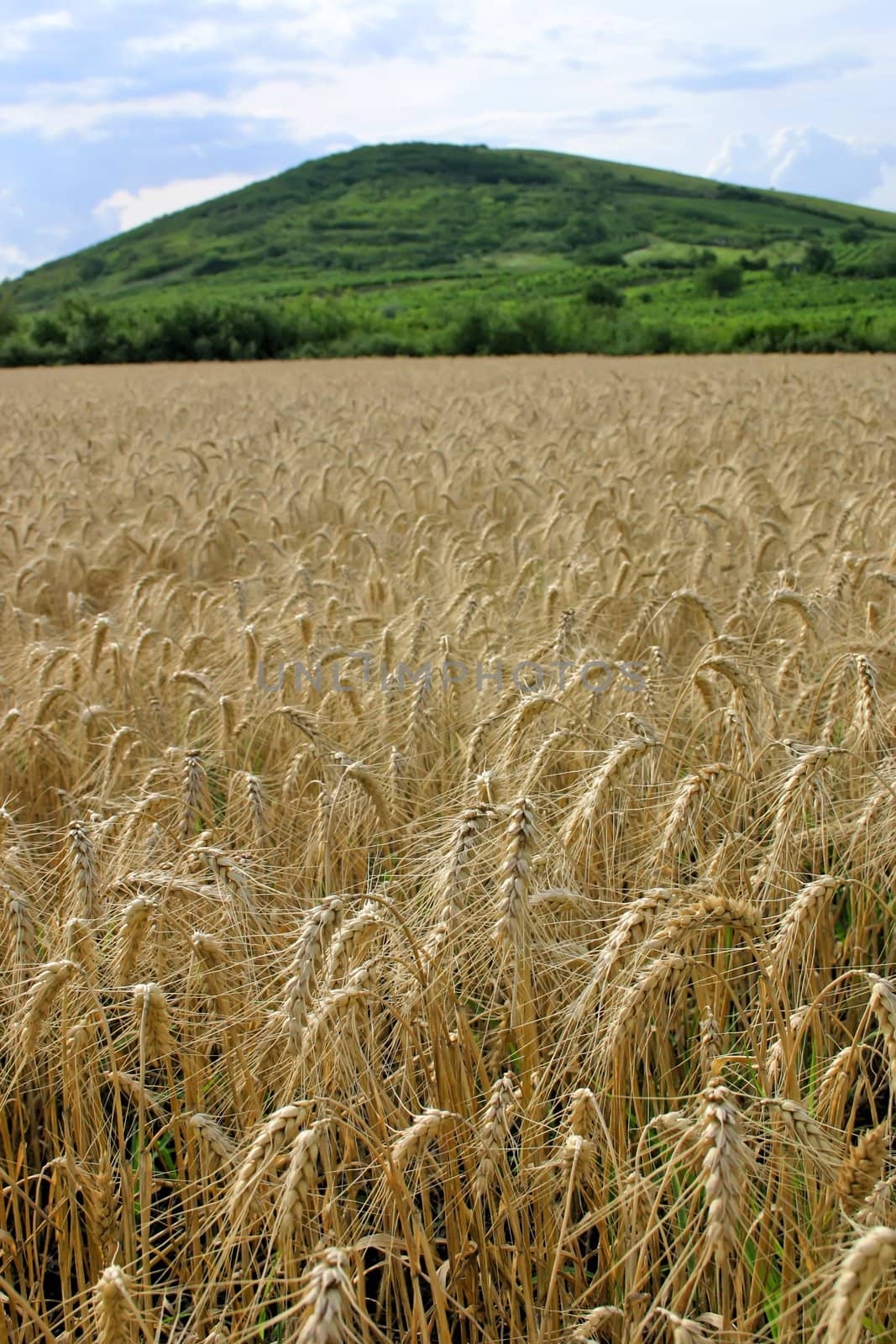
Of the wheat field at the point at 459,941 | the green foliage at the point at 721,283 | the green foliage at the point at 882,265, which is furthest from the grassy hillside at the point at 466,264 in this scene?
the wheat field at the point at 459,941

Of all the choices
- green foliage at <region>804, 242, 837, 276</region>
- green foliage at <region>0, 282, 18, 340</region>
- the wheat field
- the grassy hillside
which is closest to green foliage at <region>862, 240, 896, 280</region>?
the grassy hillside

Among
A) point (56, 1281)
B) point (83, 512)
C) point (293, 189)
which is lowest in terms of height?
point (56, 1281)

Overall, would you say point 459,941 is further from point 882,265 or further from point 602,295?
point 882,265

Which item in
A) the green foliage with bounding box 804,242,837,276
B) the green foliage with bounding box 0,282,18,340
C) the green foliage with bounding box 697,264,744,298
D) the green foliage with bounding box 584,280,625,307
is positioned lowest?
the green foliage with bounding box 584,280,625,307

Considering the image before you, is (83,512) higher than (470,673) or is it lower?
higher

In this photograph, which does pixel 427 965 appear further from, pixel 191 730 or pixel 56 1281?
pixel 191 730

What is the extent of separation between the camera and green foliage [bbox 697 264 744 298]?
48.8 meters

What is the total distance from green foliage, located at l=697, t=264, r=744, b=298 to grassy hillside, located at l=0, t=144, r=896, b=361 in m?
0.20

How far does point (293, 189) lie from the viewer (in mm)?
130250

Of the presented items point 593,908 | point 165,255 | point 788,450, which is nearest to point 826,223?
point 165,255

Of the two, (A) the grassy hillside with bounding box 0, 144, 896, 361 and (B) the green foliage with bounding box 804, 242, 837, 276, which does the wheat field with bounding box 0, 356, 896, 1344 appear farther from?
(B) the green foliage with bounding box 804, 242, 837, 276

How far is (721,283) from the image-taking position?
48.8 metres

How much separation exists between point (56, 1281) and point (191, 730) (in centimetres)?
178

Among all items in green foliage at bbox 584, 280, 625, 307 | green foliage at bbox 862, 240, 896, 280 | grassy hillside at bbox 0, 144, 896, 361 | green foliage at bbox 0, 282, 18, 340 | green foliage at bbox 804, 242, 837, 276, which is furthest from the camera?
green foliage at bbox 804, 242, 837, 276
